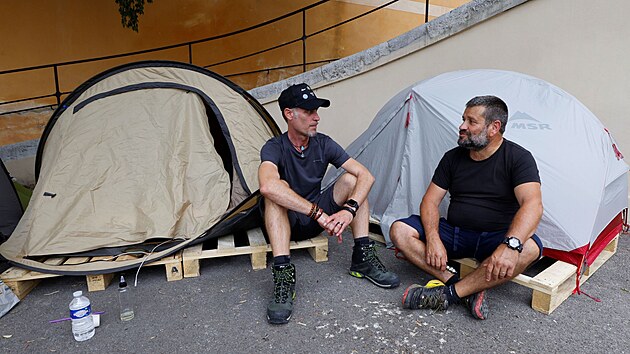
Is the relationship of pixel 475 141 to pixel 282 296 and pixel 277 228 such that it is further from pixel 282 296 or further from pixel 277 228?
pixel 282 296

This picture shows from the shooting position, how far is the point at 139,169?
312 cm

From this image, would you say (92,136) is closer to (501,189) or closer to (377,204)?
(377,204)

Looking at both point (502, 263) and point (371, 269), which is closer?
point (502, 263)

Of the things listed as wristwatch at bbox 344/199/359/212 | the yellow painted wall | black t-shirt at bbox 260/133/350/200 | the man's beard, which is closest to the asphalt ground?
wristwatch at bbox 344/199/359/212

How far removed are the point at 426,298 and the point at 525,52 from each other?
9.79 feet

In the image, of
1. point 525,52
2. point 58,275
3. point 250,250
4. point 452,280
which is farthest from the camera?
point 525,52

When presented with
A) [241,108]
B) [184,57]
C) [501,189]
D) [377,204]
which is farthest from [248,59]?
[501,189]

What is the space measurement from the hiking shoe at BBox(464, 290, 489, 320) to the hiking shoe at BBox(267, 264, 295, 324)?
1.03 m

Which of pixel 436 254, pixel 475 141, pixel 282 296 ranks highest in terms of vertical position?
pixel 475 141

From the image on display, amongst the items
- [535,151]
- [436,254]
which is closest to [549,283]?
[436,254]

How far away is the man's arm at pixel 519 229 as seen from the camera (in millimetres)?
2137

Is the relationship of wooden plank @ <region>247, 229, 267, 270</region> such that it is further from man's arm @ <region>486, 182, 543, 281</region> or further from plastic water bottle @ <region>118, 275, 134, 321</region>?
man's arm @ <region>486, 182, 543, 281</region>

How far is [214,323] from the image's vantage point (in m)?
2.28

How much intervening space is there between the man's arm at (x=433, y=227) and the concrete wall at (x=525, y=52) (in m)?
2.21
